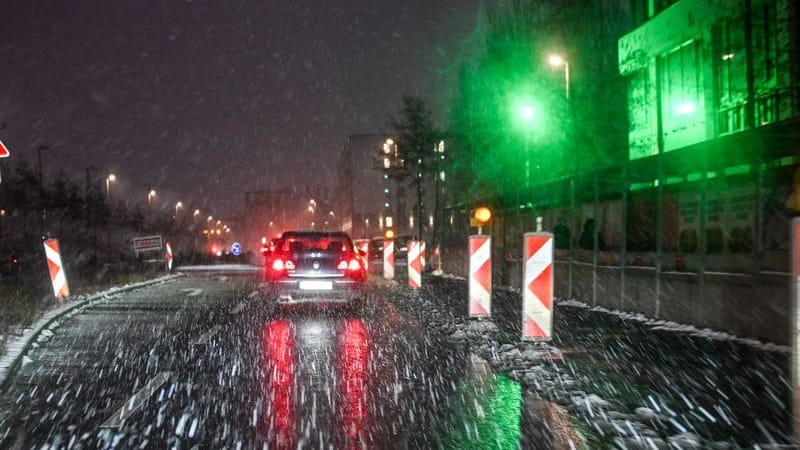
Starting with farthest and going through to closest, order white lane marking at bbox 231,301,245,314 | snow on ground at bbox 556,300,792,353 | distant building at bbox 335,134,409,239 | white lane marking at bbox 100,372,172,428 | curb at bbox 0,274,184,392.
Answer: distant building at bbox 335,134,409,239
white lane marking at bbox 231,301,245,314
snow on ground at bbox 556,300,792,353
curb at bbox 0,274,184,392
white lane marking at bbox 100,372,172,428

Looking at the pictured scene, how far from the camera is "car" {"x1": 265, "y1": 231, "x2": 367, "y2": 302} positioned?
50.9 feet

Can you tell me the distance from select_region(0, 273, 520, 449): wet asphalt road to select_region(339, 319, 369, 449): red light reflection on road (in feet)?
0.04

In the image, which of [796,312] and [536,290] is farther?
[536,290]

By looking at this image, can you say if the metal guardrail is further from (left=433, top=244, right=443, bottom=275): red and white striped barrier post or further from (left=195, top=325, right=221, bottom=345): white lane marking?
(left=433, top=244, right=443, bottom=275): red and white striped barrier post

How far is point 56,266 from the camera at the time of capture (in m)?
17.5

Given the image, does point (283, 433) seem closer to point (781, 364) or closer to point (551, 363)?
point (551, 363)

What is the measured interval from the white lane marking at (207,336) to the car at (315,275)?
2299mm

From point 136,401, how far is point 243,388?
1.06 metres

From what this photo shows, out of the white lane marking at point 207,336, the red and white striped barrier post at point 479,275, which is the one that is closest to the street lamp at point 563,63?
the red and white striped barrier post at point 479,275

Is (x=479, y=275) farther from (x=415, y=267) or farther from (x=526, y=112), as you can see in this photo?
(x=526, y=112)

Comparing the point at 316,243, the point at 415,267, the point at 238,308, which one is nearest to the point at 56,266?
the point at 238,308

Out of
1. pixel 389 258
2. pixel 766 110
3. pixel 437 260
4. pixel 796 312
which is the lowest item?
pixel 437 260

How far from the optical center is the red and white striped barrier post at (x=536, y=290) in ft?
34.5

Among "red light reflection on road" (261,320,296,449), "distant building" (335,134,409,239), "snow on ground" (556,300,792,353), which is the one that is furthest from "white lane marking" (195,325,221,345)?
"distant building" (335,134,409,239)
